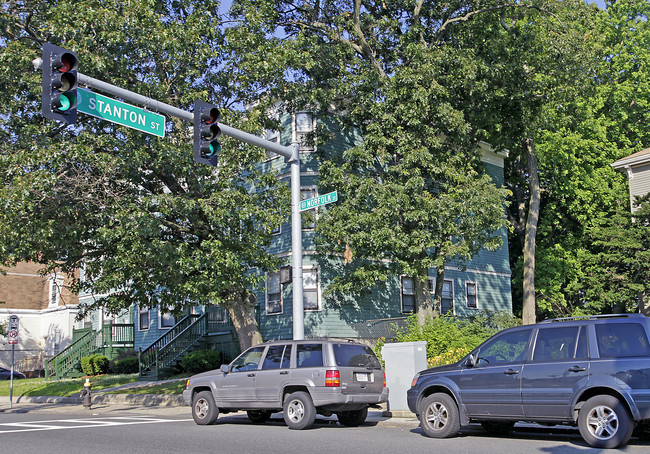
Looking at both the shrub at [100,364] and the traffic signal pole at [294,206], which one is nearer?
the traffic signal pole at [294,206]

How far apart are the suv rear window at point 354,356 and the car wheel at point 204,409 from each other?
10.5 ft

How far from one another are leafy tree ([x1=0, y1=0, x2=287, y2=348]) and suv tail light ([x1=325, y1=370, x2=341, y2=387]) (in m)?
6.83

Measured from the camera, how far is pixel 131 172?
19031 mm

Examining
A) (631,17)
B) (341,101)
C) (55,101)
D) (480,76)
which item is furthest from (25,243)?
(631,17)

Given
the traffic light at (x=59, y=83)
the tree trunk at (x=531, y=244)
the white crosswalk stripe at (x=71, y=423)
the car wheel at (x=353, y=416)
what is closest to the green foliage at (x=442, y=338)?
the car wheel at (x=353, y=416)

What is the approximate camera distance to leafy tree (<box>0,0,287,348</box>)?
57.9 ft

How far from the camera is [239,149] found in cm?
1986

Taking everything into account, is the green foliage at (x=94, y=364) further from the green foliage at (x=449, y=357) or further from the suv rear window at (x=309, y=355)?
the suv rear window at (x=309, y=355)

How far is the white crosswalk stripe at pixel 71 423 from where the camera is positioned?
14336 millimetres

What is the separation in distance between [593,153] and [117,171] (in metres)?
27.8

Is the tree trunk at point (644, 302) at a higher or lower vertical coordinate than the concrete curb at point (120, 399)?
higher

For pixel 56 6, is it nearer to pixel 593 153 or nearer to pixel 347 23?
→ pixel 347 23

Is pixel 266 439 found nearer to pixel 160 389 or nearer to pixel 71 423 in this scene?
pixel 71 423

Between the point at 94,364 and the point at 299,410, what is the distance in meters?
22.2
